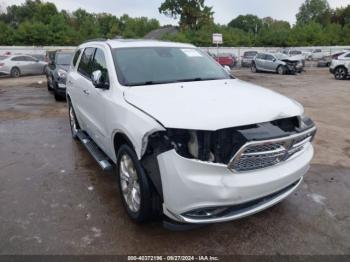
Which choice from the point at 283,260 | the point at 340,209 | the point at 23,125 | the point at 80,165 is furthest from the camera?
the point at 23,125

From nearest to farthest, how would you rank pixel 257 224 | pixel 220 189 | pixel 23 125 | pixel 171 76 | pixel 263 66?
pixel 220 189 < pixel 257 224 < pixel 171 76 < pixel 23 125 < pixel 263 66

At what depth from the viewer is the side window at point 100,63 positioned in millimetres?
4157

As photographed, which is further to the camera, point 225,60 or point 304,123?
point 225,60

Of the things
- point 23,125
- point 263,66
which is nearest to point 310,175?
point 23,125

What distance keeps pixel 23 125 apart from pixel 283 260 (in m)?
6.68

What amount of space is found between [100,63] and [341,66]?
1790cm

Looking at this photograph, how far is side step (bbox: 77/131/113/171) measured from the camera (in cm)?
409

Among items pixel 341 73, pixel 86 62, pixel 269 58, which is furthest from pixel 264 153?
pixel 269 58

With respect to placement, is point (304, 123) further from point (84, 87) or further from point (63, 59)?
point (63, 59)

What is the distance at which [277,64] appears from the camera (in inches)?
945

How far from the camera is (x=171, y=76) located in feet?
13.7

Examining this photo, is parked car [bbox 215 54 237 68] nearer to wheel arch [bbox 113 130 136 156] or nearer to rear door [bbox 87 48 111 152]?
rear door [bbox 87 48 111 152]

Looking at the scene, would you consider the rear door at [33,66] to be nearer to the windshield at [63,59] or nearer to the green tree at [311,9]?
the windshield at [63,59]

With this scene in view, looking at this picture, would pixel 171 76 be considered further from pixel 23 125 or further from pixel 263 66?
pixel 263 66
